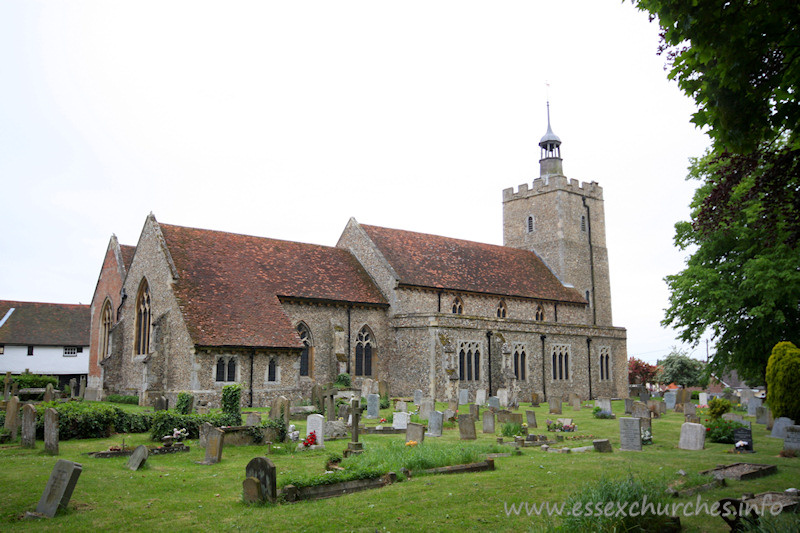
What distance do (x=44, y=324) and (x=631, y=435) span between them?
45.5m

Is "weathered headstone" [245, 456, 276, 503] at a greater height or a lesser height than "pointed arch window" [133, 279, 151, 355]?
lesser

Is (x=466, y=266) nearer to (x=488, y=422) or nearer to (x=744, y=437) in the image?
(x=488, y=422)

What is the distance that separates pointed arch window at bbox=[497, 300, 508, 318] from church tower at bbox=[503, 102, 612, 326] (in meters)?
7.38

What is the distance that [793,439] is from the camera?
44.1 feet

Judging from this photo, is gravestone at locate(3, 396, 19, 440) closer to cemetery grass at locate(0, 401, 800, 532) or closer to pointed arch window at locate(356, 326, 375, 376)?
cemetery grass at locate(0, 401, 800, 532)

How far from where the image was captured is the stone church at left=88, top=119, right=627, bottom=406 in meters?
25.1

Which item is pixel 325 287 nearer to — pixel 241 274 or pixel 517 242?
pixel 241 274

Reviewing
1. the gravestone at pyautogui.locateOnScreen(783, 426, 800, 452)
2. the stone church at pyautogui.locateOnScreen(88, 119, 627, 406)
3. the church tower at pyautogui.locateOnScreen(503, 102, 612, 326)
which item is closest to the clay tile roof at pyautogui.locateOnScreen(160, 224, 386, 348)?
the stone church at pyautogui.locateOnScreen(88, 119, 627, 406)

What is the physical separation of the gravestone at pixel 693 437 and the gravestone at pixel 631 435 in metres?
1.31

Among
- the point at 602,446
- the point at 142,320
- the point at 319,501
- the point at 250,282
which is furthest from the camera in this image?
the point at 142,320

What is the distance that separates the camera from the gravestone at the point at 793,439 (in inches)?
525

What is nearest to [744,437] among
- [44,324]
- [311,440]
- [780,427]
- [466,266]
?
[780,427]

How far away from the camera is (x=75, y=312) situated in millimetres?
48656

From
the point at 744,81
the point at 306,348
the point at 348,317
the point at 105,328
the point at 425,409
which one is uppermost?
the point at 744,81
